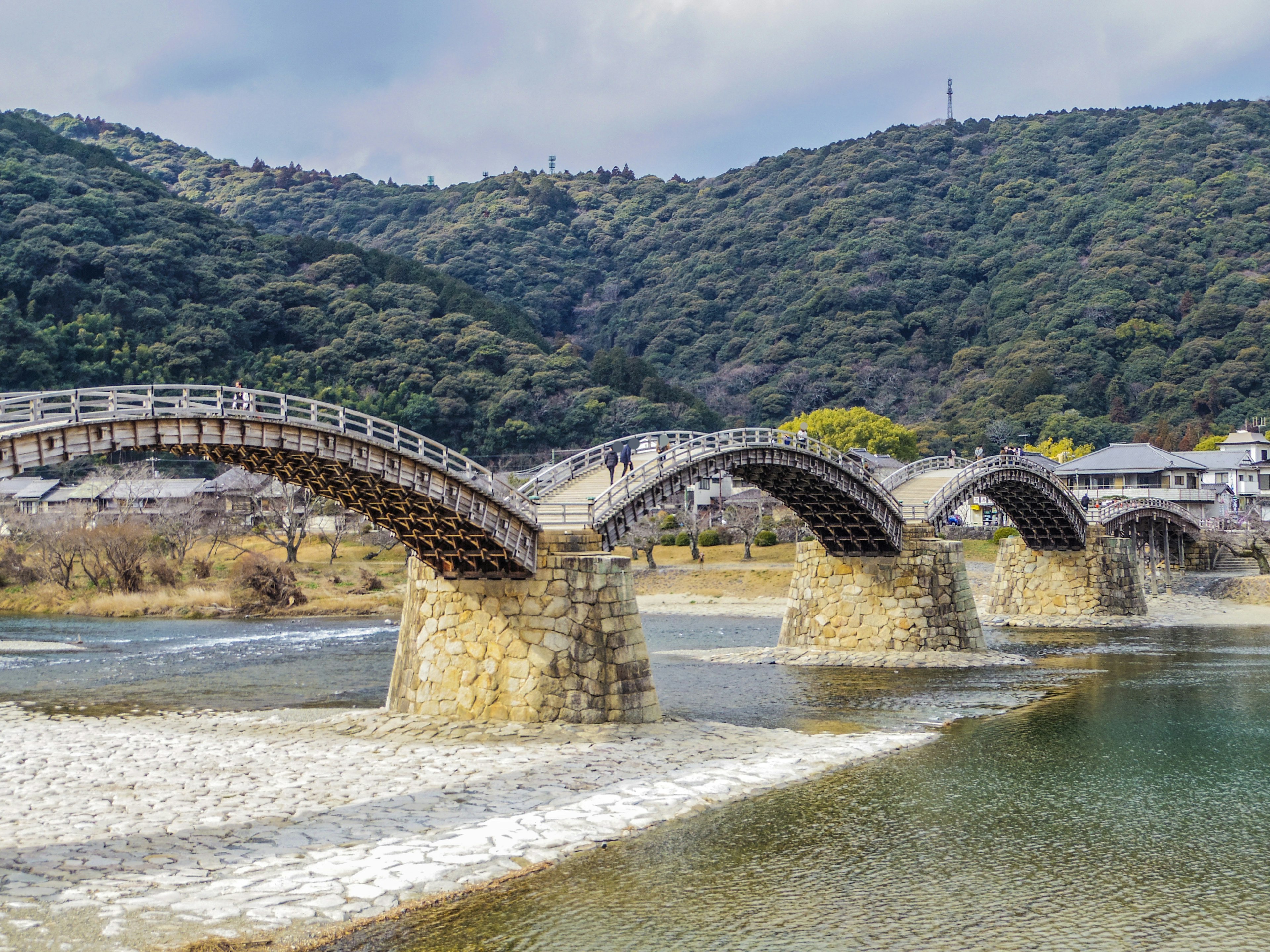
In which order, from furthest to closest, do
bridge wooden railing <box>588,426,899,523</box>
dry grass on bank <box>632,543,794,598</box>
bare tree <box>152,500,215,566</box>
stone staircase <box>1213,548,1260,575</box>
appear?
stone staircase <box>1213,548,1260,575</box> → bare tree <box>152,500,215,566</box> → dry grass on bank <box>632,543,794,598</box> → bridge wooden railing <box>588,426,899,523</box>

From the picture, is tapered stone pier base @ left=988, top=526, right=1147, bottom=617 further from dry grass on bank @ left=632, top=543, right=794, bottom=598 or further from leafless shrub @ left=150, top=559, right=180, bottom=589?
leafless shrub @ left=150, top=559, right=180, bottom=589

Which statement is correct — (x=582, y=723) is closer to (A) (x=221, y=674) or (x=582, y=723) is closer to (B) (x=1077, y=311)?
(A) (x=221, y=674)

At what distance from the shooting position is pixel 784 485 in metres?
34.3

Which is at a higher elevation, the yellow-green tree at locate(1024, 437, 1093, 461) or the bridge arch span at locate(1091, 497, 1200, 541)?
the yellow-green tree at locate(1024, 437, 1093, 461)

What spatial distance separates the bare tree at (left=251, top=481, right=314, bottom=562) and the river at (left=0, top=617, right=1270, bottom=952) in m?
27.0

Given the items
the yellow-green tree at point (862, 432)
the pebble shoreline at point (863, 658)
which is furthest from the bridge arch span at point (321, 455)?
the yellow-green tree at point (862, 432)

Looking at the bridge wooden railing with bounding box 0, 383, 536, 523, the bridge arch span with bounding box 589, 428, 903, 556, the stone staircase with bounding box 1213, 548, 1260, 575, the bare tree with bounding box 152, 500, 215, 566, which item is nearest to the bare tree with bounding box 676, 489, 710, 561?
the bridge arch span with bounding box 589, 428, 903, 556

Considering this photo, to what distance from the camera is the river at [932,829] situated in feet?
40.7

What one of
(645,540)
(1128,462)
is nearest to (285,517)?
(645,540)

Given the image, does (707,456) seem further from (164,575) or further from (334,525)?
(334,525)

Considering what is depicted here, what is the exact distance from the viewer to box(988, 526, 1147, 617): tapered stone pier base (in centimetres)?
4738

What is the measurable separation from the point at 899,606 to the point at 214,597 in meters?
31.7

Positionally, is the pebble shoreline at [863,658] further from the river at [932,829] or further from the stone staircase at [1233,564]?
the stone staircase at [1233,564]

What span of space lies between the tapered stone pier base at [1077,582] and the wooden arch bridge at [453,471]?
11.5 m
